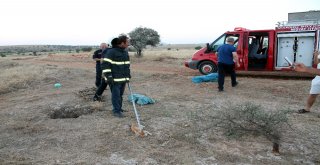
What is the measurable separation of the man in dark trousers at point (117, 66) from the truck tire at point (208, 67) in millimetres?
7671

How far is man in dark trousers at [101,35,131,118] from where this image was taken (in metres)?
7.12

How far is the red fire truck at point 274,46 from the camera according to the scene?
12.6 meters

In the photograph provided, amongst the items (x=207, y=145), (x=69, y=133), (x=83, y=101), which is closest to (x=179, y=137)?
(x=207, y=145)

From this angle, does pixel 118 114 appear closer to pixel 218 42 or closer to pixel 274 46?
pixel 218 42

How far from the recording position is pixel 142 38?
110 ft

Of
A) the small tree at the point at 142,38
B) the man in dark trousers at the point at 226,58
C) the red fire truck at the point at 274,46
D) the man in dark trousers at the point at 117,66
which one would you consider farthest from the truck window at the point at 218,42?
the small tree at the point at 142,38

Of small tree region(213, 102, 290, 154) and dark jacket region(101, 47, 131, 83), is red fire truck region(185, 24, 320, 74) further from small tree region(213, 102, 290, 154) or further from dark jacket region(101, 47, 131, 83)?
dark jacket region(101, 47, 131, 83)

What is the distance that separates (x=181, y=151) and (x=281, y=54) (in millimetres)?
9055

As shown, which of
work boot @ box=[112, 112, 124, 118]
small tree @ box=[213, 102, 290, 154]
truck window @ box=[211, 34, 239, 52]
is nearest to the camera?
small tree @ box=[213, 102, 290, 154]

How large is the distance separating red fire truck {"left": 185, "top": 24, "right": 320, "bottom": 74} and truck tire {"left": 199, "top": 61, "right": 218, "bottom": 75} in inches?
8.9

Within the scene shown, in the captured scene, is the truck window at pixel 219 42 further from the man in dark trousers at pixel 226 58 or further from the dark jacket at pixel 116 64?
the dark jacket at pixel 116 64

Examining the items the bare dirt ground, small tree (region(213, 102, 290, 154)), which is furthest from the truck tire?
small tree (region(213, 102, 290, 154))

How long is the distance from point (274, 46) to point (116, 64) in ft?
26.5

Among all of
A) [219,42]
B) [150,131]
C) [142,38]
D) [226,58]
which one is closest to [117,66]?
[150,131]
